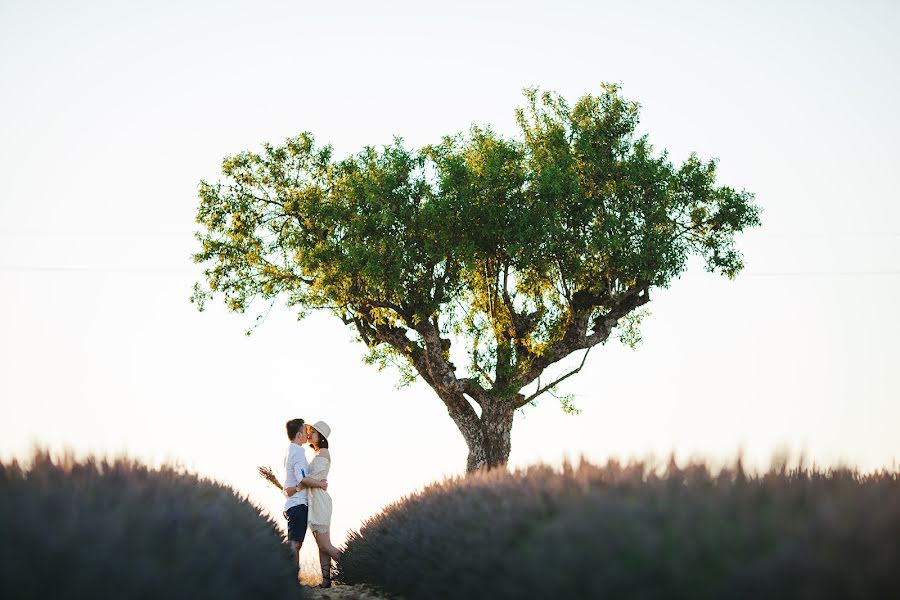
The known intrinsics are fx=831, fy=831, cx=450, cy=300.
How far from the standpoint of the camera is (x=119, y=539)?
518 centimetres

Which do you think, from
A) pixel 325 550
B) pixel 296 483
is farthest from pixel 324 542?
pixel 296 483

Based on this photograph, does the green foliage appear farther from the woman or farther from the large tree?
the woman

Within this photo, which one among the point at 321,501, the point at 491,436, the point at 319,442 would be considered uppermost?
the point at 491,436

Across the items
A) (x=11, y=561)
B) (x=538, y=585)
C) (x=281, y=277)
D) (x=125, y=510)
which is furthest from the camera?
(x=281, y=277)

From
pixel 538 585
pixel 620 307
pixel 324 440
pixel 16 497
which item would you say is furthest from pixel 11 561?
pixel 620 307

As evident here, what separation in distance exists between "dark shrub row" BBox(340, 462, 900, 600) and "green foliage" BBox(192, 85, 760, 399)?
1059 cm

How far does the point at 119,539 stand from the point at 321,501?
7814mm

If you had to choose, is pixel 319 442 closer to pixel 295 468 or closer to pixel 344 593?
pixel 295 468

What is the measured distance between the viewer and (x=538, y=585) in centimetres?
552

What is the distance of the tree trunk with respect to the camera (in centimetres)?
2044

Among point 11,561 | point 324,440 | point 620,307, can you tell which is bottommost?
point 11,561

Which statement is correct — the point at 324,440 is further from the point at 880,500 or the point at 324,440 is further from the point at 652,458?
the point at 880,500

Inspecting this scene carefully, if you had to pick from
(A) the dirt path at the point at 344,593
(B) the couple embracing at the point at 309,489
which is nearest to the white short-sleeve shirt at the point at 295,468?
(B) the couple embracing at the point at 309,489

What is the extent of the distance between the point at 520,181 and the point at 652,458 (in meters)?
12.1
